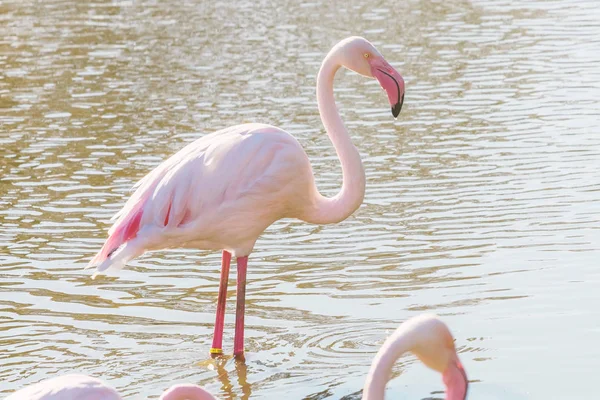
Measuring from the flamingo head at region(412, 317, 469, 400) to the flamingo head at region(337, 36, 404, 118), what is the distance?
267 cm

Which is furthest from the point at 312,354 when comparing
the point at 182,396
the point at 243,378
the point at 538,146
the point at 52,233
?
the point at 538,146

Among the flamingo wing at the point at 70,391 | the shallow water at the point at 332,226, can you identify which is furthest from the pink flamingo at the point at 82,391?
the shallow water at the point at 332,226

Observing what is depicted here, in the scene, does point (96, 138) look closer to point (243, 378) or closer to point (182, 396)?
point (243, 378)

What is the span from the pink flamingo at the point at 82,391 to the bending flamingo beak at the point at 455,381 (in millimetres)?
882

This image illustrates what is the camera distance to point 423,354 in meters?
4.60

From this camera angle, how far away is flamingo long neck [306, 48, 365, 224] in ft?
23.0

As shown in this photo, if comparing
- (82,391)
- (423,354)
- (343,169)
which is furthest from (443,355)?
(343,169)

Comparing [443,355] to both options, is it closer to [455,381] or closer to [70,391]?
[455,381]

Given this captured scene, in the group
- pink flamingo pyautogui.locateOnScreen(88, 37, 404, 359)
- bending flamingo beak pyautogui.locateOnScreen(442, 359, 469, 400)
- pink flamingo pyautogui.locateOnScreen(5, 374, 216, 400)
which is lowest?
bending flamingo beak pyautogui.locateOnScreen(442, 359, 469, 400)

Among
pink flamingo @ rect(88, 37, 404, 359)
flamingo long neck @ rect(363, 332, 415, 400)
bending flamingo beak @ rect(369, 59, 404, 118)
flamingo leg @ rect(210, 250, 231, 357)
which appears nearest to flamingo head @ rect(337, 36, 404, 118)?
bending flamingo beak @ rect(369, 59, 404, 118)

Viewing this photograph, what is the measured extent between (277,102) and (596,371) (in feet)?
22.8

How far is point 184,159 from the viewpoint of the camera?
22.6 feet

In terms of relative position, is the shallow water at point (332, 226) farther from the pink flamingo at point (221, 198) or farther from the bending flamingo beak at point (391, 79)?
the bending flamingo beak at point (391, 79)

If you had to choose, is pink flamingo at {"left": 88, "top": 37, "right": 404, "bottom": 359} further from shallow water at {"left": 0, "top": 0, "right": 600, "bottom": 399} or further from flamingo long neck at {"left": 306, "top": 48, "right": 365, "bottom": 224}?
shallow water at {"left": 0, "top": 0, "right": 600, "bottom": 399}
